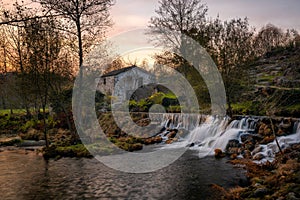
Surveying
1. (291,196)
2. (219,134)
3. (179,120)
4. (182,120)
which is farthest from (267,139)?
(179,120)

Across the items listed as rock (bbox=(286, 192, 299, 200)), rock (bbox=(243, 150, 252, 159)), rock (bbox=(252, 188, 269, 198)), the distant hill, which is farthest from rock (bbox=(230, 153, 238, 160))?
rock (bbox=(286, 192, 299, 200))

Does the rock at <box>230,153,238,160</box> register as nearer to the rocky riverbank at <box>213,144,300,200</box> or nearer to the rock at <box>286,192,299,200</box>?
the rocky riverbank at <box>213,144,300,200</box>

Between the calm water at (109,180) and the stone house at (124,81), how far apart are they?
2611 cm

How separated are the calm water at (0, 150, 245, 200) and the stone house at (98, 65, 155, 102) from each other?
26.1m

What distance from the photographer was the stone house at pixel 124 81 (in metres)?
40.2

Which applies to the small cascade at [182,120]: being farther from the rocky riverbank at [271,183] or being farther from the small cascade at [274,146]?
the rocky riverbank at [271,183]

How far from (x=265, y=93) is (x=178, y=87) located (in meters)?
8.86

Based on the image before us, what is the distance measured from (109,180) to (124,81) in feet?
101

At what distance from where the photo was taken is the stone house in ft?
132

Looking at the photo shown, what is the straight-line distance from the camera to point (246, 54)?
731 inches

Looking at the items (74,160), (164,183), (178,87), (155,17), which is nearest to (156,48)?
(155,17)

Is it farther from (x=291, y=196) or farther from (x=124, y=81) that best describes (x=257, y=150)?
(x=124, y=81)

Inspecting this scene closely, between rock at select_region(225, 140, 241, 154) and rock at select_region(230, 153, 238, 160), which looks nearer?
rock at select_region(230, 153, 238, 160)

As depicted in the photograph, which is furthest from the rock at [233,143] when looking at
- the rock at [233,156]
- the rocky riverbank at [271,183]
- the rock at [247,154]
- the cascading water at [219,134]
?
the rocky riverbank at [271,183]
